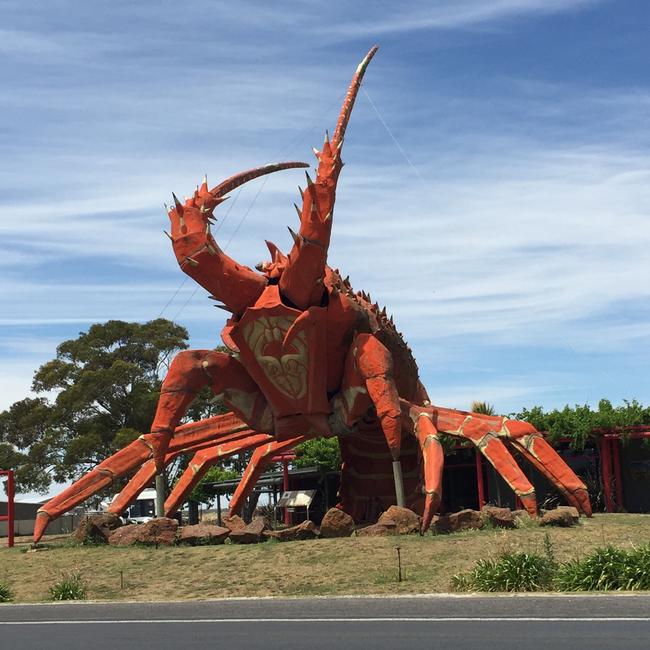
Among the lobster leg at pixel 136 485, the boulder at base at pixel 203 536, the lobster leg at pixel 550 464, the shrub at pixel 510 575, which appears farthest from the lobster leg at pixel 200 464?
the shrub at pixel 510 575

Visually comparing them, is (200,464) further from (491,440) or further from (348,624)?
(348,624)

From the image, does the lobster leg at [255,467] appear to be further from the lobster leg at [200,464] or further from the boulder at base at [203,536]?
the boulder at base at [203,536]

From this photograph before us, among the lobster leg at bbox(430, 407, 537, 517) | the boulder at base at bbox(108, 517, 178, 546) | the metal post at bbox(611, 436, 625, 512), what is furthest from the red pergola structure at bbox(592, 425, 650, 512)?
the boulder at base at bbox(108, 517, 178, 546)

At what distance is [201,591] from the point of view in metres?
15.7

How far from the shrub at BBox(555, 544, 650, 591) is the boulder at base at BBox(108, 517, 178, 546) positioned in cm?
876

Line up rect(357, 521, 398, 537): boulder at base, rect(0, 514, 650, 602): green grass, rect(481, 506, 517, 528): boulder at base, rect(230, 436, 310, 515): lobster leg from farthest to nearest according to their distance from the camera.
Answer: rect(230, 436, 310, 515): lobster leg
rect(357, 521, 398, 537): boulder at base
rect(481, 506, 517, 528): boulder at base
rect(0, 514, 650, 602): green grass

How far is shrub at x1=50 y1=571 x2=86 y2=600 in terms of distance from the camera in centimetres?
1606

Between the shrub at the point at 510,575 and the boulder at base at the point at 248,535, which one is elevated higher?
the boulder at base at the point at 248,535

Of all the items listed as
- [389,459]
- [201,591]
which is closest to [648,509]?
[389,459]

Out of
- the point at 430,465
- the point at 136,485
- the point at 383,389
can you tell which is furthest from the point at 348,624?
the point at 136,485

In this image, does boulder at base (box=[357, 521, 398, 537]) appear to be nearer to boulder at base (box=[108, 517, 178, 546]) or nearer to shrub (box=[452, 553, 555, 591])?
boulder at base (box=[108, 517, 178, 546])

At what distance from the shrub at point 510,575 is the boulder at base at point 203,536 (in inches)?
271

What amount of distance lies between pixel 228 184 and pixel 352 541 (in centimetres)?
748

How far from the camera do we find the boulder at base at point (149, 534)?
790 inches
